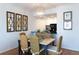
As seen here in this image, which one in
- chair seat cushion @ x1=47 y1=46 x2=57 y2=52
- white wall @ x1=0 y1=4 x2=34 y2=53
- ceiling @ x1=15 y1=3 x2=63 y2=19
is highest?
ceiling @ x1=15 y1=3 x2=63 y2=19

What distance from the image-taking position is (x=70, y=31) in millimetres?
1437

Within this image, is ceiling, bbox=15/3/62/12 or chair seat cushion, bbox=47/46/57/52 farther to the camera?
chair seat cushion, bbox=47/46/57/52

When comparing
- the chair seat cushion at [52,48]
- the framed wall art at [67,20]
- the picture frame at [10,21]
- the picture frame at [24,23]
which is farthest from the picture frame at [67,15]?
the picture frame at [10,21]

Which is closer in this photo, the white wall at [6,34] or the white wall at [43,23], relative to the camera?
the white wall at [6,34]

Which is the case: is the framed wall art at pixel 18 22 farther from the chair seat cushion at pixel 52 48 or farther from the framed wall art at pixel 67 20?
the framed wall art at pixel 67 20

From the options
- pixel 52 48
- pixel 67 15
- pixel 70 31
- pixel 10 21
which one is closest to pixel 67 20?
pixel 67 15

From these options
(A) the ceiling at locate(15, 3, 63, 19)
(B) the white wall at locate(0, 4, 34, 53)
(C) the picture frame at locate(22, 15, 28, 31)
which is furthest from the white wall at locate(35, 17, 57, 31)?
(B) the white wall at locate(0, 4, 34, 53)

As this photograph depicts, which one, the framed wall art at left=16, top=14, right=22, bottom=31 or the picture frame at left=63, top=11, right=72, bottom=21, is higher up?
the picture frame at left=63, top=11, right=72, bottom=21

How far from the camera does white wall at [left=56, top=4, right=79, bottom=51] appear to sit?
139 centimetres

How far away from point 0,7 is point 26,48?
79 centimetres

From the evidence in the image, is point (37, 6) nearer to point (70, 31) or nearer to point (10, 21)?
point (10, 21)

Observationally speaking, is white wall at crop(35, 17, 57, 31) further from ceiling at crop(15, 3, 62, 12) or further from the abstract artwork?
the abstract artwork

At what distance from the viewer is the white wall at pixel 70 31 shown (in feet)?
4.56
